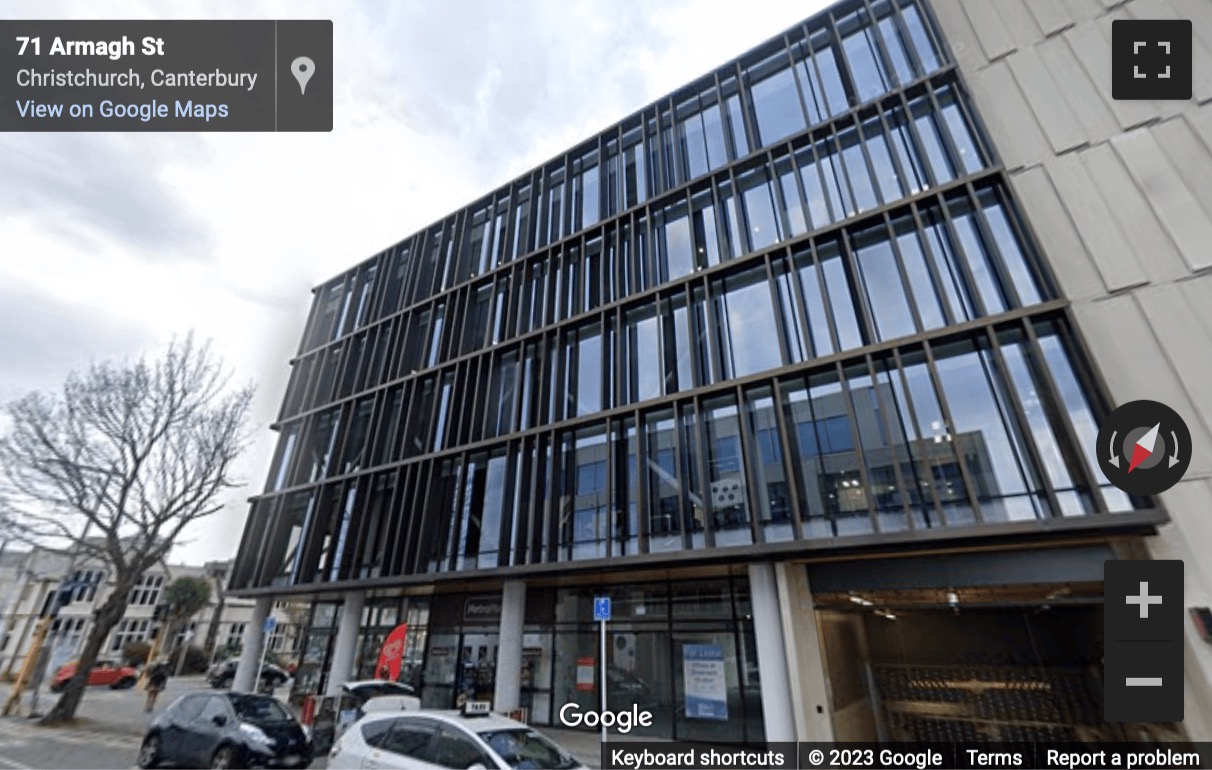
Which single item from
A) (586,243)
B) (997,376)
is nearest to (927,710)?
(997,376)

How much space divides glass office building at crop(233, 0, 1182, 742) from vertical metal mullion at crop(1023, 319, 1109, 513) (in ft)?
0.13

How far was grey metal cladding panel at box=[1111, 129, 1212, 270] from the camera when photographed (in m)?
9.02

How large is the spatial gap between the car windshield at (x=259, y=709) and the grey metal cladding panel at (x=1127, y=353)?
641 inches

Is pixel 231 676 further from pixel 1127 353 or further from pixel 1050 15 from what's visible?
pixel 1050 15

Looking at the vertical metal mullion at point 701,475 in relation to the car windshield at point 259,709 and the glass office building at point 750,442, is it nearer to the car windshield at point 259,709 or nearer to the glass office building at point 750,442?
the glass office building at point 750,442

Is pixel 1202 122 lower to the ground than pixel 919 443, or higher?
higher

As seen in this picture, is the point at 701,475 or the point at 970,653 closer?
the point at 970,653

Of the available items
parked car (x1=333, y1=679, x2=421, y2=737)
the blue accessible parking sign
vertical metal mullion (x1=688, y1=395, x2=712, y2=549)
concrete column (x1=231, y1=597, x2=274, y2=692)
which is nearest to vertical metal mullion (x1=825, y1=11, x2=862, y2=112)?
vertical metal mullion (x1=688, y1=395, x2=712, y2=549)

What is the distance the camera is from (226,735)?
903cm

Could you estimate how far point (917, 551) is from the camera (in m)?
9.90

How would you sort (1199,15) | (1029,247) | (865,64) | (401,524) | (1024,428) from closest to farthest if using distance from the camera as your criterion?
1. (1024,428)
2. (1199,15)
3. (1029,247)
4. (865,64)
5. (401,524)

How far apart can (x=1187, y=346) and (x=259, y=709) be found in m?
17.8

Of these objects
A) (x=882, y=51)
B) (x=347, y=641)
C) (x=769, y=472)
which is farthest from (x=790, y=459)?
(x=347, y=641)

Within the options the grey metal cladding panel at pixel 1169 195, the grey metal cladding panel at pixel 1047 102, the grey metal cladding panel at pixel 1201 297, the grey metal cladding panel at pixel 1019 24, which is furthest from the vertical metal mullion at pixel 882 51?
the grey metal cladding panel at pixel 1201 297
